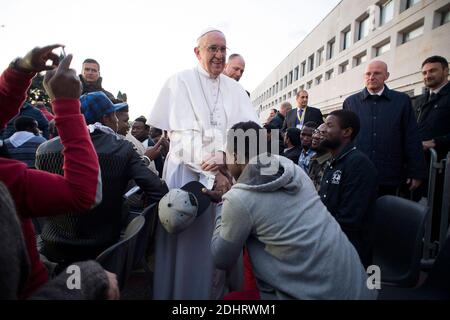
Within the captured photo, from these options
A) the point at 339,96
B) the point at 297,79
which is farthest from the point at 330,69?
the point at 297,79

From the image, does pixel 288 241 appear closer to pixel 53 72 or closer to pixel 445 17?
pixel 53 72

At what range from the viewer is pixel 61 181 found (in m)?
0.99

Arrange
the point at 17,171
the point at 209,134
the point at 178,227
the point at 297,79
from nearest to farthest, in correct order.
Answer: the point at 17,171 < the point at 178,227 < the point at 209,134 < the point at 297,79

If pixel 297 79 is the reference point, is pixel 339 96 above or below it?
below

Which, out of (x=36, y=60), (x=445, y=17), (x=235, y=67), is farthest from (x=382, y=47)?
(x=36, y=60)

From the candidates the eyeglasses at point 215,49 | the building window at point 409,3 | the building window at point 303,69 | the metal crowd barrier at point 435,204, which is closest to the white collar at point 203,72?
the eyeglasses at point 215,49

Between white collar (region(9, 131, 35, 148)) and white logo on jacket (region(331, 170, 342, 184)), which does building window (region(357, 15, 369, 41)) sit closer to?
white logo on jacket (region(331, 170, 342, 184))

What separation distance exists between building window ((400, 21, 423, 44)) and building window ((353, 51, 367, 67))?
169 inches

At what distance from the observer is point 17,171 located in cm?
93

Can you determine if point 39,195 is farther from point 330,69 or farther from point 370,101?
point 330,69

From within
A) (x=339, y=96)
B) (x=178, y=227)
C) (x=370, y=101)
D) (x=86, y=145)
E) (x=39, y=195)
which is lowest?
(x=178, y=227)

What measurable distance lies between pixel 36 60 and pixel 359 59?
24.3 meters

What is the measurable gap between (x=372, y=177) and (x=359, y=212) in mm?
274

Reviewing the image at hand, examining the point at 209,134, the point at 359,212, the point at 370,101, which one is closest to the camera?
the point at 359,212
